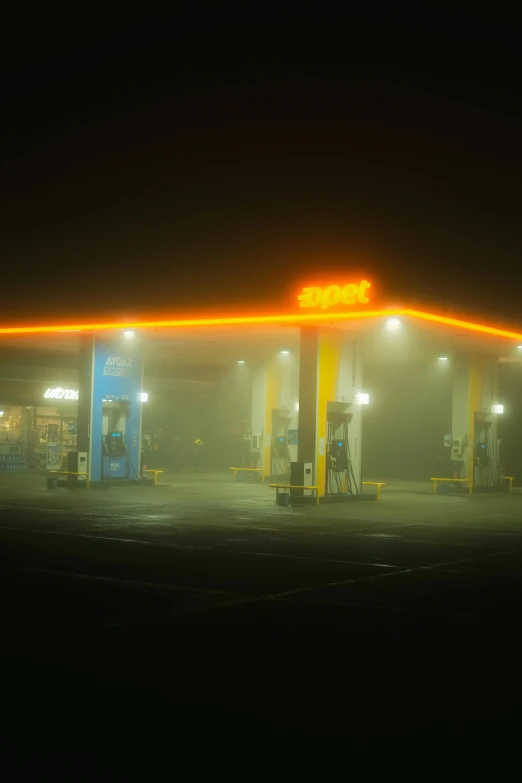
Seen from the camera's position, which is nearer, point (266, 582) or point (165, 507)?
point (266, 582)

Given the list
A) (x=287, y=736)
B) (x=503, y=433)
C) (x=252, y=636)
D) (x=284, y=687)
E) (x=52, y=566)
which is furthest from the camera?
(x=503, y=433)

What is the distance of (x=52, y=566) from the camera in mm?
12414

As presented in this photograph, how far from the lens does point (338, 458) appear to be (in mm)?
25609

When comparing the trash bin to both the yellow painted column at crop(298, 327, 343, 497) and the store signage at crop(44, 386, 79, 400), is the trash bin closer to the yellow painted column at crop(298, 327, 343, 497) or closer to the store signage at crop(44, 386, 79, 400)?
the yellow painted column at crop(298, 327, 343, 497)

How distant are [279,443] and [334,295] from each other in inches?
583

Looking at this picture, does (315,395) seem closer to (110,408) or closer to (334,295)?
(334,295)

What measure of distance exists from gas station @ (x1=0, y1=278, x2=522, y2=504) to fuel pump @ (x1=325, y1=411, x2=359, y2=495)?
0.04 meters

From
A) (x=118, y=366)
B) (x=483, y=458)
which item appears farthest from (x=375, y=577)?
(x=483, y=458)

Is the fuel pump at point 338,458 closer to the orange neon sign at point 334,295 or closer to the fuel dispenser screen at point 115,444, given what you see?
the orange neon sign at point 334,295

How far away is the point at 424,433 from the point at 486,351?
39.2 ft

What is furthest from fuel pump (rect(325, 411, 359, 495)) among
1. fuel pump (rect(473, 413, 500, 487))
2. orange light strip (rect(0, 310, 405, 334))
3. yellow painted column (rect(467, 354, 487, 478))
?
fuel pump (rect(473, 413, 500, 487))

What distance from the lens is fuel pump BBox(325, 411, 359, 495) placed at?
2542cm

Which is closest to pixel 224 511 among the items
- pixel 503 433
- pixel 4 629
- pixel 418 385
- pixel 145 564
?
pixel 145 564

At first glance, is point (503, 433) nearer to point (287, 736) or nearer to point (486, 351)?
point (486, 351)
